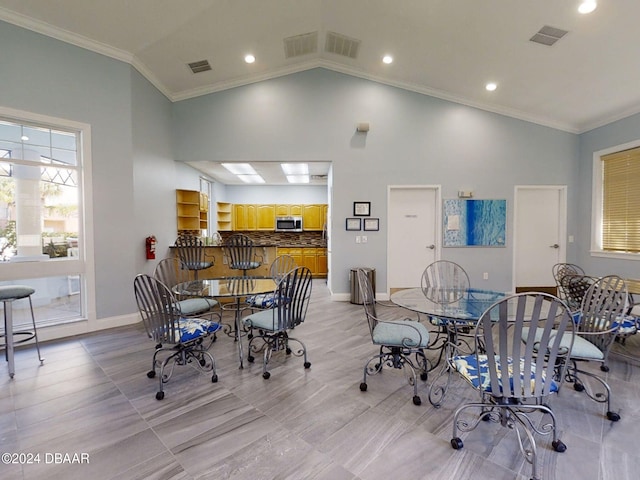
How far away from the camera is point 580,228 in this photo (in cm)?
526

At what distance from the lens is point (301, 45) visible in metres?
4.71

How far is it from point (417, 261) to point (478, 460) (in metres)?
4.05

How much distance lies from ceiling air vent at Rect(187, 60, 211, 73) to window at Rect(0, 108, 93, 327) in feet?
6.26

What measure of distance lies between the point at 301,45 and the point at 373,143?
1956mm

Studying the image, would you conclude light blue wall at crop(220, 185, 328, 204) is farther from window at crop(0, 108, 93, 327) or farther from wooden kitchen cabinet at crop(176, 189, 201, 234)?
window at crop(0, 108, 93, 327)

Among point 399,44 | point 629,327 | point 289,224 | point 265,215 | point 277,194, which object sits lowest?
point 629,327

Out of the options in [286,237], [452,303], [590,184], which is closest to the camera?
[452,303]

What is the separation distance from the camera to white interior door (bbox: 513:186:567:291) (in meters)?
5.42

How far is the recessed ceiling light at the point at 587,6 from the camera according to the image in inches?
119

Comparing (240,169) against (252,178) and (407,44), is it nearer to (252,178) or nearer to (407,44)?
(252,178)

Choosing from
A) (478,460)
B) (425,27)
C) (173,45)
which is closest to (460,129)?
(425,27)

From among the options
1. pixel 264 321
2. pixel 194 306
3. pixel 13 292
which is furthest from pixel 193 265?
pixel 264 321

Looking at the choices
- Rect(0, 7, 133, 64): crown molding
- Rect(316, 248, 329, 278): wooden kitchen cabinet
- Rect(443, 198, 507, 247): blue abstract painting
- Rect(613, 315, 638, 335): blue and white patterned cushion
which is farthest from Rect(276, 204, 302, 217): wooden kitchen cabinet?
Rect(613, 315, 638, 335): blue and white patterned cushion

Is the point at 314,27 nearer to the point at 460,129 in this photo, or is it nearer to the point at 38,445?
the point at 460,129
